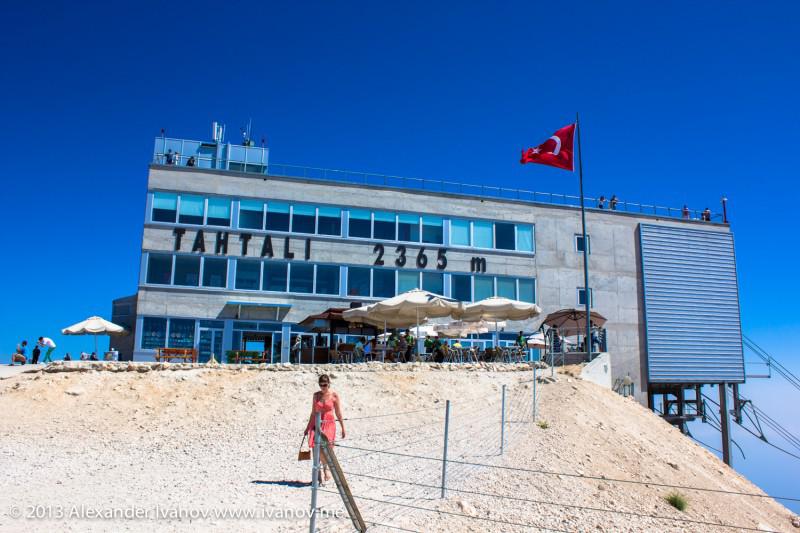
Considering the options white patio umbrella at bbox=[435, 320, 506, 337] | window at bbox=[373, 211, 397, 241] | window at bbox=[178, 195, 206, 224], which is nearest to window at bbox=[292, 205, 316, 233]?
window at bbox=[373, 211, 397, 241]

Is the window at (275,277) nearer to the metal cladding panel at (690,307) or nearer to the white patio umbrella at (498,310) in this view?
the white patio umbrella at (498,310)

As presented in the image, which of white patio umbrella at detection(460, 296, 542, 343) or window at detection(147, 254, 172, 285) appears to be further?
window at detection(147, 254, 172, 285)

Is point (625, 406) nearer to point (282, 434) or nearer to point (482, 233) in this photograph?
point (282, 434)

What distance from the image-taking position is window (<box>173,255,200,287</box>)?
31.5 metres

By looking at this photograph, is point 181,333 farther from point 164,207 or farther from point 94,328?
point 164,207

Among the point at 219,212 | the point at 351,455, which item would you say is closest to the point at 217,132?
the point at 219,212

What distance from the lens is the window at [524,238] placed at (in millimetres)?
36719

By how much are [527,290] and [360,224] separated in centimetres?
924

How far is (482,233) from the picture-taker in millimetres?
36438

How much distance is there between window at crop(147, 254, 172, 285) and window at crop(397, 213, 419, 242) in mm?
10940

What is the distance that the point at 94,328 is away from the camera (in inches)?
1055

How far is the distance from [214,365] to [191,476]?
33.5 feet

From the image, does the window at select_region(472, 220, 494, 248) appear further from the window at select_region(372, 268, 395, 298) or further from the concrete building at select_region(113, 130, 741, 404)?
the window at select_region(372, 268, 395, 298)

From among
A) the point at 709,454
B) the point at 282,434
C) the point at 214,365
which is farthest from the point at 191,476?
the point at 709,454
